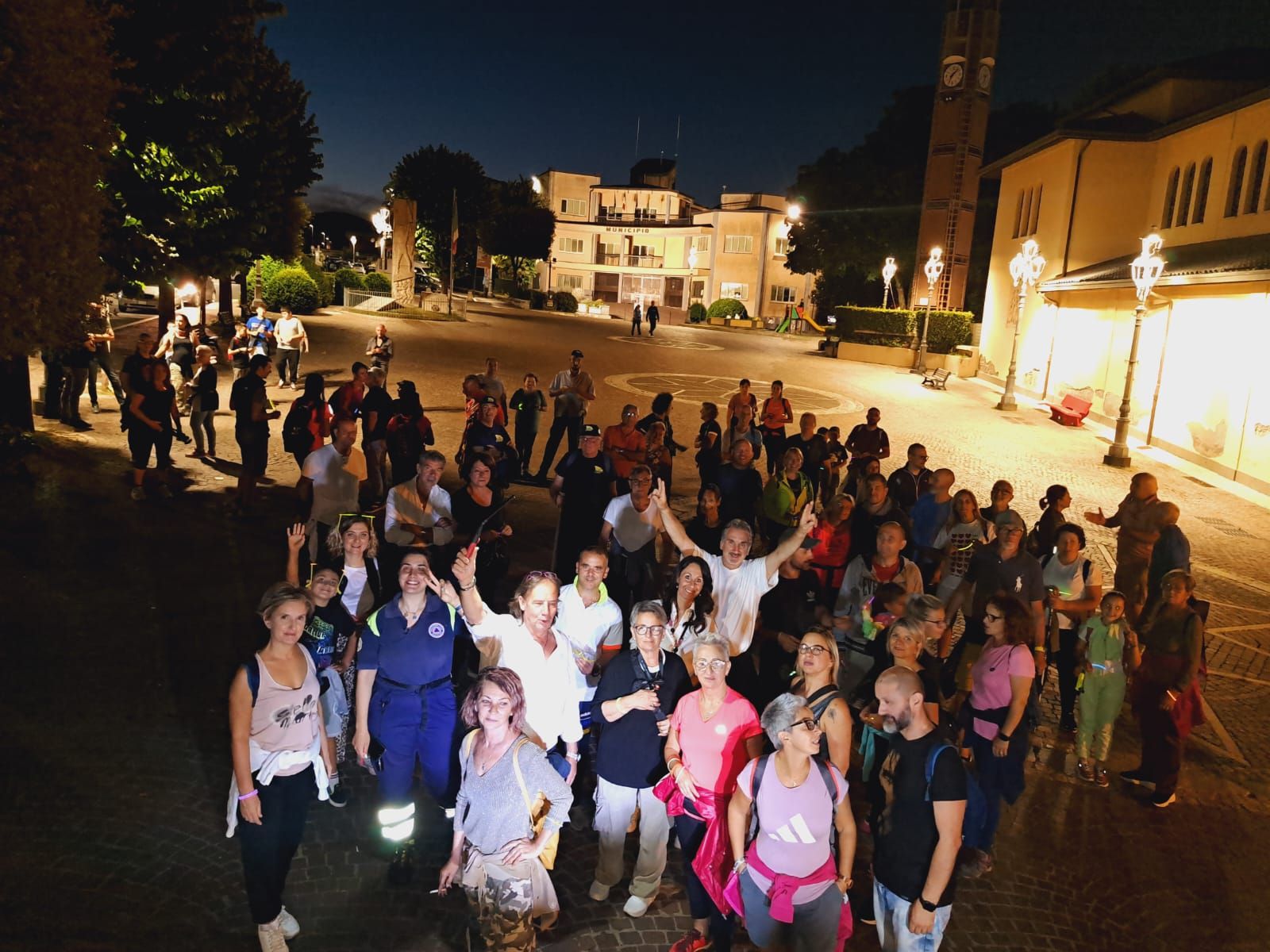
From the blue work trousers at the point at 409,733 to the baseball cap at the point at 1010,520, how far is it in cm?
441

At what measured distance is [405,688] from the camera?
4801mm

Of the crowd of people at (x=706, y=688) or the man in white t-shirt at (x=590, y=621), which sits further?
the man in white t-shirt at (x=590, y=621)

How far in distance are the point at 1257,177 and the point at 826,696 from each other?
79.3ft

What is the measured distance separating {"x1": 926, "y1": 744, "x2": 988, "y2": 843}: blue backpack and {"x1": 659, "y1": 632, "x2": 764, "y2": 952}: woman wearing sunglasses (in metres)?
0.87

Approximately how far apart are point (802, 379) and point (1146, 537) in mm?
22512

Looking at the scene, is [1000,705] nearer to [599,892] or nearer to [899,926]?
[899,926]

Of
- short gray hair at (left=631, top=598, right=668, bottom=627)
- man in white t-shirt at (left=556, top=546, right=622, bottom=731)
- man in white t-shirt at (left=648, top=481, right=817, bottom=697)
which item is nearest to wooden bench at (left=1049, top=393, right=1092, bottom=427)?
man in white t-shirt at (left=648, top=481, right=817, bottom=697)

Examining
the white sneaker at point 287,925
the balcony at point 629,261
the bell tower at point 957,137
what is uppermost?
the bell tower at point 957,137

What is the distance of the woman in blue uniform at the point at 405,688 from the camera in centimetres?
479

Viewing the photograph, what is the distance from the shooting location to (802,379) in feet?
101

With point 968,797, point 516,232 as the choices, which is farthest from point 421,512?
point 516,232

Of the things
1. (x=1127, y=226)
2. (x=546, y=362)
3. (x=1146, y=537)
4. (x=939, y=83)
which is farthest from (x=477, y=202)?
(x=1146, y=537)

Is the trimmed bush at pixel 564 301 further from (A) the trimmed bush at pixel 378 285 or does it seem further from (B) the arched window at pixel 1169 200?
(B) the arched window at pixel 1169 200

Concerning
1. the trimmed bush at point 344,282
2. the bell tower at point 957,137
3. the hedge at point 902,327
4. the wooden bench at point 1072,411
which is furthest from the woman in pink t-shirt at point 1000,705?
the trimmed bush at point 344,282
